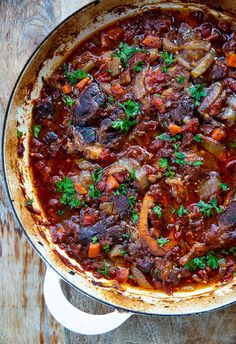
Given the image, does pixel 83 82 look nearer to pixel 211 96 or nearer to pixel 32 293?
pixel 211 96

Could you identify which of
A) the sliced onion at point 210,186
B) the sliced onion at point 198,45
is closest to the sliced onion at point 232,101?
the sliced onion at point 198,45

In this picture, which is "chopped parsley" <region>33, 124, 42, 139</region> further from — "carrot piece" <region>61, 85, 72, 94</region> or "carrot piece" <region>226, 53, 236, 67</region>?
"carrot piece" <region>226, 53, 236, 67</region>

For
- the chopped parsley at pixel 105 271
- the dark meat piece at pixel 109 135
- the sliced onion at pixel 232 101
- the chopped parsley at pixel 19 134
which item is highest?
the chopped parsley at pixel 19 134

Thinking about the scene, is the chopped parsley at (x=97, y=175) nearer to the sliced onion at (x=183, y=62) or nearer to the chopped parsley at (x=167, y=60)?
the chopped parsley at (x=167, y=60)

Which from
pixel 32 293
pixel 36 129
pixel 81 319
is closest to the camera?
pixel 81 319

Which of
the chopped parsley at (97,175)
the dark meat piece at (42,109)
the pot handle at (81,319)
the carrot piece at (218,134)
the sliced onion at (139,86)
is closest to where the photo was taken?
the pot handle at (81,319)

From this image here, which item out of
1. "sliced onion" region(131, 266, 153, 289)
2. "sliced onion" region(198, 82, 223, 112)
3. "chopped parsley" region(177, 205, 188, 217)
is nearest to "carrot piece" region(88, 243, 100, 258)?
"sliced onion" region(131, 266, 153, 289)

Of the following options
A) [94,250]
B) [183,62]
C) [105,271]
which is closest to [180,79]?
[183,62]

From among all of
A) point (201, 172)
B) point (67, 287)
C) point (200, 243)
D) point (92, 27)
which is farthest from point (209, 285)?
point (92, 27)
